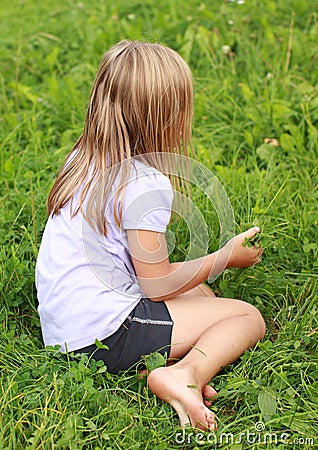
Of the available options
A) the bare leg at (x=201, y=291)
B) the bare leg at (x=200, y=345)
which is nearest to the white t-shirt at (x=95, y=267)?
the bare leg at (x=200, y=345)

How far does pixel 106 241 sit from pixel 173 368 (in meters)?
0.39

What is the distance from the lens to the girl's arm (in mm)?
1829

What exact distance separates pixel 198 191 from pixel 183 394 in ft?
3.24

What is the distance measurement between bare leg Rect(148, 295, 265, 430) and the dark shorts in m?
0.03

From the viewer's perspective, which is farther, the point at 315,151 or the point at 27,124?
the point at 27,124

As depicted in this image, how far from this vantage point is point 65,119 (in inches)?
126

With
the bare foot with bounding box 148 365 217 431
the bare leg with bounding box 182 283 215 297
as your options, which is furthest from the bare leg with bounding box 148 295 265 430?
the bare leg with bounding box 182 283 215 297

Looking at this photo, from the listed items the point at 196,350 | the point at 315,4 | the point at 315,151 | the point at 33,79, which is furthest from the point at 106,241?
the point at 315,4

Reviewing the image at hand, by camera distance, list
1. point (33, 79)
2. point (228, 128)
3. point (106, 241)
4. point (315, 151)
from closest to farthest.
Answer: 1. point (106, 241)
2. point (315, 151)
3. point (228, 128)
4. point (33, 79)

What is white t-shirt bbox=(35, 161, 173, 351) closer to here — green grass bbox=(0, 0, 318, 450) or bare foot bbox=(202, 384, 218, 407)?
green grass bbox=(0, 0, 318, 450)

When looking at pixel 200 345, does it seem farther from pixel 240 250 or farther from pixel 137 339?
pixel 240 250

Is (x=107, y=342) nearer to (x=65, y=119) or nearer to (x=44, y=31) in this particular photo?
(x=65, y=119)

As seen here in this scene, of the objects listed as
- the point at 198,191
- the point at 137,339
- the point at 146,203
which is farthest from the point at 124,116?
the point at 198,191

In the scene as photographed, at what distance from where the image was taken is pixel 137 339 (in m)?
1.87
